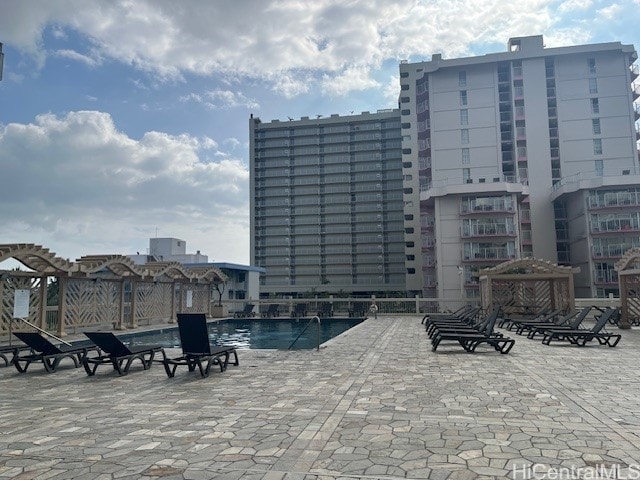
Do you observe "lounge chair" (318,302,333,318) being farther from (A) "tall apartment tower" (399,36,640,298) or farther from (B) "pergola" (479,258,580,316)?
(A) "tall apartment tower" (399,36,640,298)

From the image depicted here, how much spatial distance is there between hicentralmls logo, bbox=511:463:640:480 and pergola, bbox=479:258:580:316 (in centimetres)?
1853

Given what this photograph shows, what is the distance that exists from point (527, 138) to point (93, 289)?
46.0m

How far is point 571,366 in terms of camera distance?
31.2 ft

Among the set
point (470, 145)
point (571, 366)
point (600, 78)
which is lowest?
point (571, 366)

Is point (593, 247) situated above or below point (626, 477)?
above

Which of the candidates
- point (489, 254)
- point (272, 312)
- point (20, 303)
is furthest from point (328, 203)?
point (20, 303)

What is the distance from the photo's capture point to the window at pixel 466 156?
5046 centimetres

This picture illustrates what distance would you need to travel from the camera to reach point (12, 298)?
48.6 feet

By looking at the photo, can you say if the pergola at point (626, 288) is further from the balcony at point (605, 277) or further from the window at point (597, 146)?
the window at point (597, 146)

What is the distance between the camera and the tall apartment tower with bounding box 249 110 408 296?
69.9m

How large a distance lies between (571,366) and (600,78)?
5111cm

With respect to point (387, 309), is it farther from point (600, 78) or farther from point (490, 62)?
point (600, 78)

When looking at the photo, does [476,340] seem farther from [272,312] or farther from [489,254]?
[489,254]

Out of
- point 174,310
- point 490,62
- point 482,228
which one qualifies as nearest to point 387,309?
point 174,310
